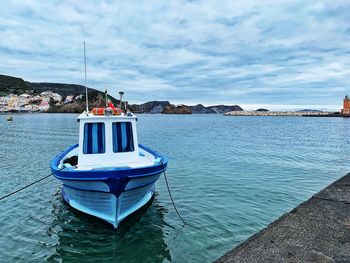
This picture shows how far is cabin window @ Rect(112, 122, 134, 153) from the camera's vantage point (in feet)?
36.1

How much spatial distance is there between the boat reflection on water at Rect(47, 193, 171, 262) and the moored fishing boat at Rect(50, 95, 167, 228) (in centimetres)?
44

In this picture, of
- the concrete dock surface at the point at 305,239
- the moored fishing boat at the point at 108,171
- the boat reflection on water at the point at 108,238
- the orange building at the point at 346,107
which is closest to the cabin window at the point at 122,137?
the moored fishing boat at the point at 108,171

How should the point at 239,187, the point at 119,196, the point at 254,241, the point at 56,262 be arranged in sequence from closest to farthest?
the point at 254,241 < the point at 56,262 < the point at 119,196 < the point at 239,187

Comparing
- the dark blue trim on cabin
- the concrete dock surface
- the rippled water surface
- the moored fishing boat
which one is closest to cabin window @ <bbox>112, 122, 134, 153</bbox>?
the moored fishing boat

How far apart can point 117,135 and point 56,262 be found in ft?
14.7

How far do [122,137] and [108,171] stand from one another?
104 inches

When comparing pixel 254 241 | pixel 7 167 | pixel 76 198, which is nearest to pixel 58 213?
pixel 76 198

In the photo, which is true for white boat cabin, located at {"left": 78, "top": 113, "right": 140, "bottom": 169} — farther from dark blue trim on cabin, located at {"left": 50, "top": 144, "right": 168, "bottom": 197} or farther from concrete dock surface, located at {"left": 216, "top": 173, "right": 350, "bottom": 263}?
concrete dock surface, located at {"left": 216, "top": 173, "right": 350, "bottom": 263}

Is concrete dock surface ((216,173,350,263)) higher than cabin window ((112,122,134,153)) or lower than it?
lower

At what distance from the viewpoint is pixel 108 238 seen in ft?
30.3

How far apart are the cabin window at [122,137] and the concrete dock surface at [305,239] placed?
19.3 ft

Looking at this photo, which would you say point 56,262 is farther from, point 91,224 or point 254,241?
point 254,241

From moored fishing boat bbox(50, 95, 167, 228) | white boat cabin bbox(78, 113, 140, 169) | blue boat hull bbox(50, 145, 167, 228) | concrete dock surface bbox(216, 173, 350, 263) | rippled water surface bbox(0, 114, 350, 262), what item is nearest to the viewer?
concrete dock surface bbox(216, 173, 350, 263)

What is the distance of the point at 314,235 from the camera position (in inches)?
253
